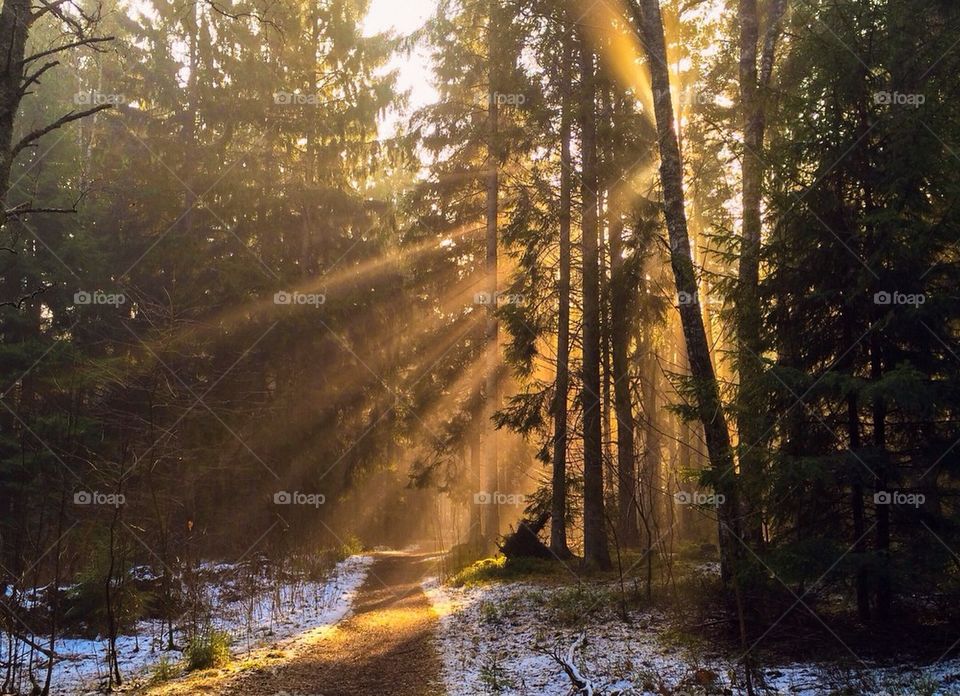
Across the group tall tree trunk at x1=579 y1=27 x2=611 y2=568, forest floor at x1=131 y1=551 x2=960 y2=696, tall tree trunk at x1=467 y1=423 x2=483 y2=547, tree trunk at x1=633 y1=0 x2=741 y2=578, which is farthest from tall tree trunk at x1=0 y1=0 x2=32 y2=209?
tall tree trunk at x1=467 y1=423 x2=483 y2=547

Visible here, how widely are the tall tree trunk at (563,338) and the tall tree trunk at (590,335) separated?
374mm

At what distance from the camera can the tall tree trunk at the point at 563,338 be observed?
15.1 meters

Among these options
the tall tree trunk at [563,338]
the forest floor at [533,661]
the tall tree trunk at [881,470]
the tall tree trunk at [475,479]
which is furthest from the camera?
the tall tree trunk at [475,479]

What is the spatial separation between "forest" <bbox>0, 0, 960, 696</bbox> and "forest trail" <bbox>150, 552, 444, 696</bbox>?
99 millimetres

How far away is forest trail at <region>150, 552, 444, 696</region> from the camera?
7.43 meters

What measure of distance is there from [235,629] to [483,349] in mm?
11947

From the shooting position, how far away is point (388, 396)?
22.0 meters

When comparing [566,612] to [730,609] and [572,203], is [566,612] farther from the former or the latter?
[572,203]

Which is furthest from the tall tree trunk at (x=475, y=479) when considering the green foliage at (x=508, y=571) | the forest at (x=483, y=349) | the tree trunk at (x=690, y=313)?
the tree trunk at (x=690, y=313)

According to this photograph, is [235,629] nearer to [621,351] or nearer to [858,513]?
[858,513]

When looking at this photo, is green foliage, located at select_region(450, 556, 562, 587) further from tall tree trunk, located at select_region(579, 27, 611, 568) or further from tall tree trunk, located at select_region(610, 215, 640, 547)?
tall tree trunk, located at select_region(610, 215, 640, 547)

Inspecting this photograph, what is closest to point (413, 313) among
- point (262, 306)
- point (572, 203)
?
point (262, 306)

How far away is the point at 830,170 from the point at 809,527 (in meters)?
4.05

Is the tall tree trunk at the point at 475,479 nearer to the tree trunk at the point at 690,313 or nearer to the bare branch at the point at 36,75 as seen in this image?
the tree trunk at the point at 690,313
